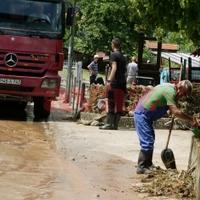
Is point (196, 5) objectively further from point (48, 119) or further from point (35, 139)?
point (48, 119)

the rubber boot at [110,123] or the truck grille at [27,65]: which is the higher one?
the truck grille at [27,65]

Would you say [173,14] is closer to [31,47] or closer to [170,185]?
[170,185]

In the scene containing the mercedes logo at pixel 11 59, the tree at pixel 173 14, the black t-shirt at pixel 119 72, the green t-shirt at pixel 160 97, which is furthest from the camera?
the mercedes logo at pixel 11 59

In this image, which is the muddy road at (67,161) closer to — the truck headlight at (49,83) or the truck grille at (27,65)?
the truck headlight at (49,83)

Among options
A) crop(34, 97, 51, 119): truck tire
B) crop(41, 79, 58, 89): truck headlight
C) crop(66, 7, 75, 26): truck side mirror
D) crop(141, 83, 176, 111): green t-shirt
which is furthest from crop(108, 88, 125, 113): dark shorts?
crop(141, 83, 176, 111): green t-shirt

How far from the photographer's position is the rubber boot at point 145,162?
9.51 m

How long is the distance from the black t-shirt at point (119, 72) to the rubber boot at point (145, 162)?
5.22m

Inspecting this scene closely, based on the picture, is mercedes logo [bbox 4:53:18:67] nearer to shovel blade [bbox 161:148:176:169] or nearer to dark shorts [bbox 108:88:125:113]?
dark shorts [bbox 108:88:125:113]

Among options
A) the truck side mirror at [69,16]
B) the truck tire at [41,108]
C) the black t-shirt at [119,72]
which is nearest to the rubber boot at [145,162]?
the black t-shirt at [119,72]

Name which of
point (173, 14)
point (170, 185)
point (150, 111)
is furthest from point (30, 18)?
point (170, 185)

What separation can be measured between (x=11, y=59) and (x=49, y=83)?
105cm

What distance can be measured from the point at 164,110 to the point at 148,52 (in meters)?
40.6

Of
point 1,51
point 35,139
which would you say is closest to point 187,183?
point 35,139

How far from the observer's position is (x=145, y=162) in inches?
376
